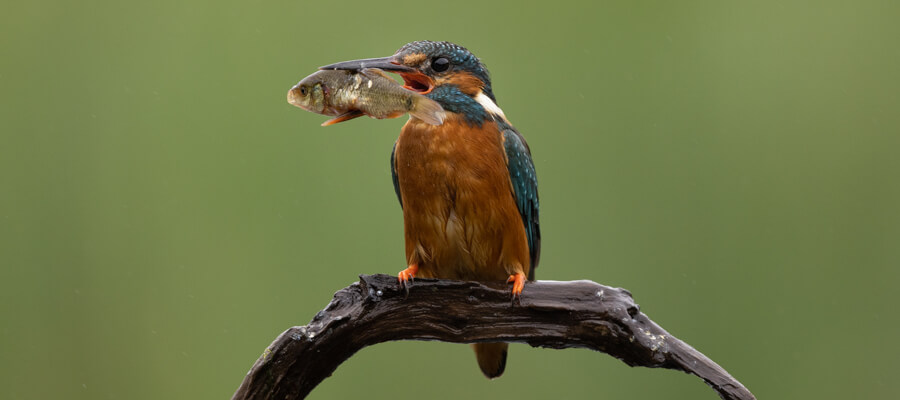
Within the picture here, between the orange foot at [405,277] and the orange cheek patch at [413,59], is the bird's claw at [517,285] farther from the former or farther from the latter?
the orange cheek patch at [413,59]

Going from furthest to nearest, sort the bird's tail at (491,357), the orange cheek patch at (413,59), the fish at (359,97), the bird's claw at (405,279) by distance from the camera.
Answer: the bird's tail at (491,357), the orange cheek patch at (413,59), the bird's claw at (405,279), the fish at (359,97)

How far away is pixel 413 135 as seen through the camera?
2.50 metres

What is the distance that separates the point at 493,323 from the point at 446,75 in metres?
0.79

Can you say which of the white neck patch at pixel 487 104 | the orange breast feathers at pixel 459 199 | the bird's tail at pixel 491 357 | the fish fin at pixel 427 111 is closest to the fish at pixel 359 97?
the fish fin at pixel 427 111

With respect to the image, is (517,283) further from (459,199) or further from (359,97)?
(359,97)

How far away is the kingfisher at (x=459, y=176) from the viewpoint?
8.13ft

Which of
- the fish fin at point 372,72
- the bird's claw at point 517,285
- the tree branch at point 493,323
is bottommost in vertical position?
the tree branch at point 493,323

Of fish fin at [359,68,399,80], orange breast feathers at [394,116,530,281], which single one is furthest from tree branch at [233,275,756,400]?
fish fin at [359,68,399,80]

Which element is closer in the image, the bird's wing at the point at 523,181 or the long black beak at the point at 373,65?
the long black beak at the point at 373,65

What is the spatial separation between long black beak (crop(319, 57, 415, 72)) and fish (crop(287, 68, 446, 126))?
0.02 meters

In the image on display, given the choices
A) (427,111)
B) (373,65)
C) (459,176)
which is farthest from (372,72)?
(459,176)

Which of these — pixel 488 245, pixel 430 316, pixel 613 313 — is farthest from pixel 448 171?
pixel 613 313

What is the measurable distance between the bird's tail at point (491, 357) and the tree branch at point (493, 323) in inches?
14.1

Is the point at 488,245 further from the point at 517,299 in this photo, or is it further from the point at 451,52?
the point at 451,52
